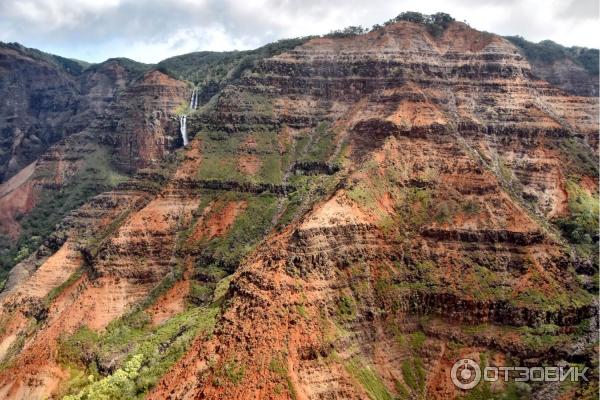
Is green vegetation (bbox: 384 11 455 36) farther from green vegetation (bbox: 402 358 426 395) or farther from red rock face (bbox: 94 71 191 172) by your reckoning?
green vegetation (bbox: 402 358 426 395)

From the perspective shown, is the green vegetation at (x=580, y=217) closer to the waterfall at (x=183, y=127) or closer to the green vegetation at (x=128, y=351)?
the green vegetation at (x=128, y=351)

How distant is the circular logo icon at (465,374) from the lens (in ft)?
226

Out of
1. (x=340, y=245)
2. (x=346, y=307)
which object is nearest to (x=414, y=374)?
(x=346, y=307)

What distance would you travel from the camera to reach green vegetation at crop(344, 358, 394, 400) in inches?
2606

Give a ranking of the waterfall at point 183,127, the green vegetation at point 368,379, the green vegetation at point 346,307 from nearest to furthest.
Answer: the green vegetation at point 368,379 < the green vegetation at point 346,307 < the waterfall at point 183,127

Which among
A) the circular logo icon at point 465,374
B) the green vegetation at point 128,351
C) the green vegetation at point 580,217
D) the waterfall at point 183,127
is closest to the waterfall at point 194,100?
the waterfall at point 183,127

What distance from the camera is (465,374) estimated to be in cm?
6950

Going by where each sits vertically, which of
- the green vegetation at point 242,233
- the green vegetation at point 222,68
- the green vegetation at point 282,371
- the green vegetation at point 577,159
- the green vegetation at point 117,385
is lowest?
the green vegetation at point 117,385

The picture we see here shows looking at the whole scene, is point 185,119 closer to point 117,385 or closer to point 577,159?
point 577,159

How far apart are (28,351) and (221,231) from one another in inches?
1128

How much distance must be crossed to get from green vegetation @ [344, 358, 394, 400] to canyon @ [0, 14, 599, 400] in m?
0.22

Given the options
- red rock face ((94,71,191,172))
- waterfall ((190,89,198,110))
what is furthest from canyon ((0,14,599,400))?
waterfall ((190,89,198,110))

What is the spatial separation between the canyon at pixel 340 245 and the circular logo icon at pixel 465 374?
2.77 feet

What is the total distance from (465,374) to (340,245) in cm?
1811
